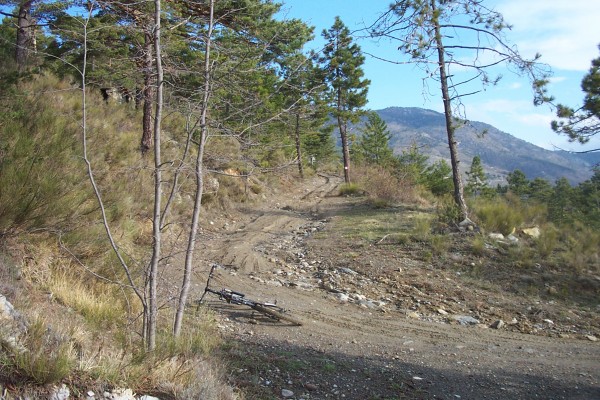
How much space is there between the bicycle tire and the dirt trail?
4.6 inches

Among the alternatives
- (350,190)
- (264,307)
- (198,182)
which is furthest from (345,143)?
(198,182)

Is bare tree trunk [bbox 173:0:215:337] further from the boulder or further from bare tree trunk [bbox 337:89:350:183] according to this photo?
bare tree trunk [bbox 337:89:350:183]

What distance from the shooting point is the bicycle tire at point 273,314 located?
657cm

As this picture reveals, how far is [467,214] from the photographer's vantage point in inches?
476

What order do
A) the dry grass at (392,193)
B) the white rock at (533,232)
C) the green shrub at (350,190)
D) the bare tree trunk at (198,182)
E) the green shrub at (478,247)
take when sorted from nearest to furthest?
the bare tree trunk at (198,182), the green shrub at (478,247), the white rock at (533,232), the dry grass at (392,193), the green shrub at (350,190)

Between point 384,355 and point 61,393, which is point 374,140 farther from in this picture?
point 61,393

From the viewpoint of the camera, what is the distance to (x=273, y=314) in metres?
6.61

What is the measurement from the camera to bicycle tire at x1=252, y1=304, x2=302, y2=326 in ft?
21.5

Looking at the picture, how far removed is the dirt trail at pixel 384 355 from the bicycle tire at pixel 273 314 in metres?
0.12

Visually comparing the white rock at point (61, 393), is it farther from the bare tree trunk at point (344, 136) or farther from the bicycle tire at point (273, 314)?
the bare tree trunk at point (344, 136)

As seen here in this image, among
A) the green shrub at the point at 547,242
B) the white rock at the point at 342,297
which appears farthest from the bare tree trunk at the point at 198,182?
the green shrub at the point at 547,242

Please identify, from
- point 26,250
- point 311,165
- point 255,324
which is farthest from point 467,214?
point 311,165

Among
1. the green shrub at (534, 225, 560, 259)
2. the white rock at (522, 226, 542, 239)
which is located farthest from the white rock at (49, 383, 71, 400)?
the white rock at (522, 226, 542, 239)

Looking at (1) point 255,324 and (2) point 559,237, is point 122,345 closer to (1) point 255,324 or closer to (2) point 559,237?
(1) point 255,324
